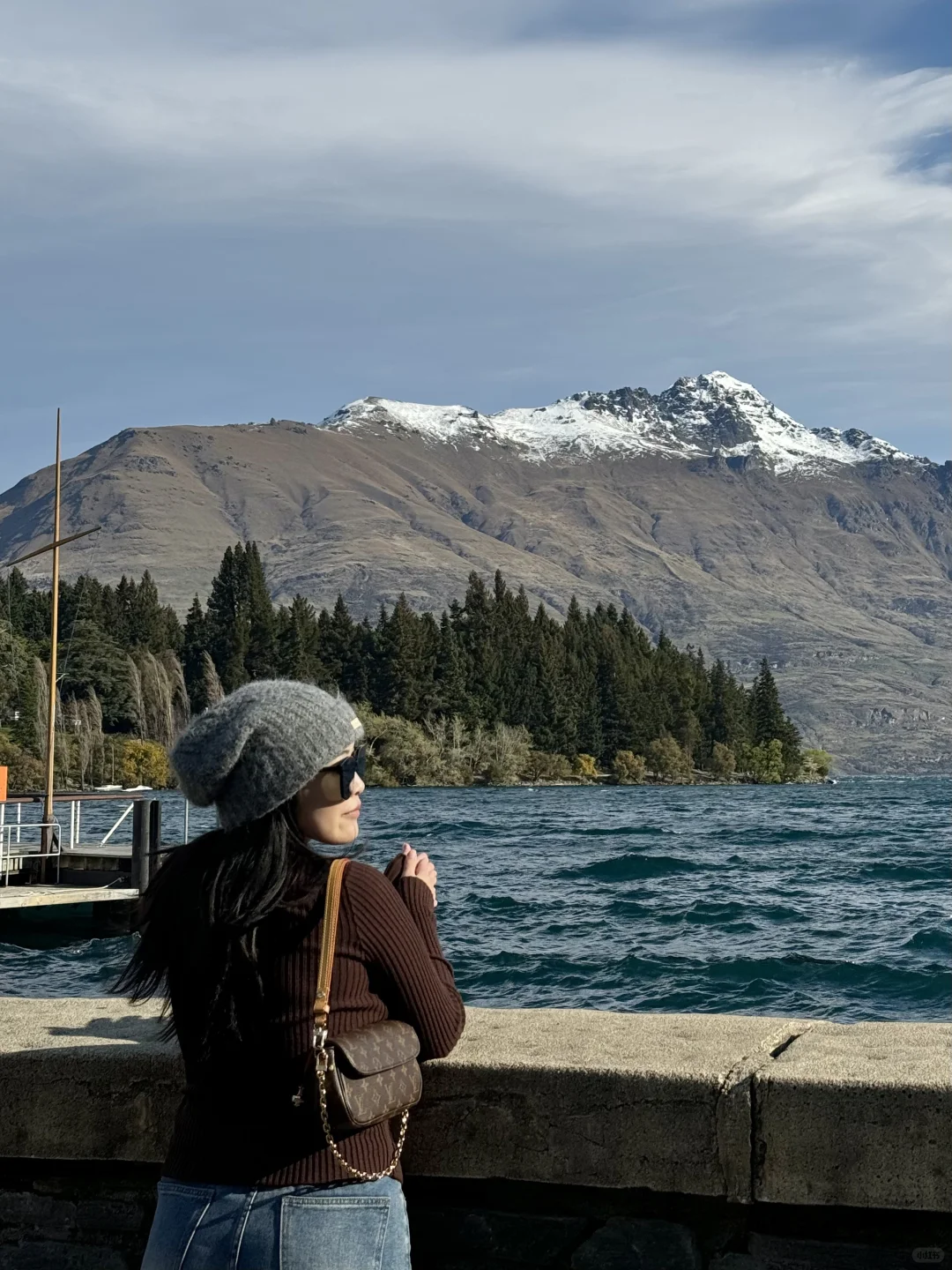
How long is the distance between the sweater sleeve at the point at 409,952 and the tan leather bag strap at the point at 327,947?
0.02 m

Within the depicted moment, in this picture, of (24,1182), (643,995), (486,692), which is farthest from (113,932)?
(486,692)

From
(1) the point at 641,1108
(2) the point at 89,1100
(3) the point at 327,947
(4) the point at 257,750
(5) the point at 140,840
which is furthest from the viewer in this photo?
(5) the point at 140,840

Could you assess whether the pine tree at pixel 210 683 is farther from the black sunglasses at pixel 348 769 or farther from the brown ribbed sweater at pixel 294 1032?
the brown ribbed sweater at pixel 294 1032

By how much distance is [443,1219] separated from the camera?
3.68 m

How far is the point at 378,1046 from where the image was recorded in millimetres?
3062

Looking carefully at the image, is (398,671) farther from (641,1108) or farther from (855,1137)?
(855,1137)

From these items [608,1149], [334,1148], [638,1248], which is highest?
[334,1148]

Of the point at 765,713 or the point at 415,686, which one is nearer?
the point at 415,686

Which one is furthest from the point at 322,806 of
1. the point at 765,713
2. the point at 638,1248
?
the point at 765,713

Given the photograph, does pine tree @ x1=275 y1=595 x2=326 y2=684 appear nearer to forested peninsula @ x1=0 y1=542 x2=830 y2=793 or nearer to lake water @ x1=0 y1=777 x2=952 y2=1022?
forested peninsula @ x1=0 y1=542 x2=830 y2=793

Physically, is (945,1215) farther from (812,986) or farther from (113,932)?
(113,932)

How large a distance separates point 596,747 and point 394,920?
135818mm

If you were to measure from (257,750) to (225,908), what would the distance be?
33 cm

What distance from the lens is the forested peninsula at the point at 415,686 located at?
107375 millimetres
